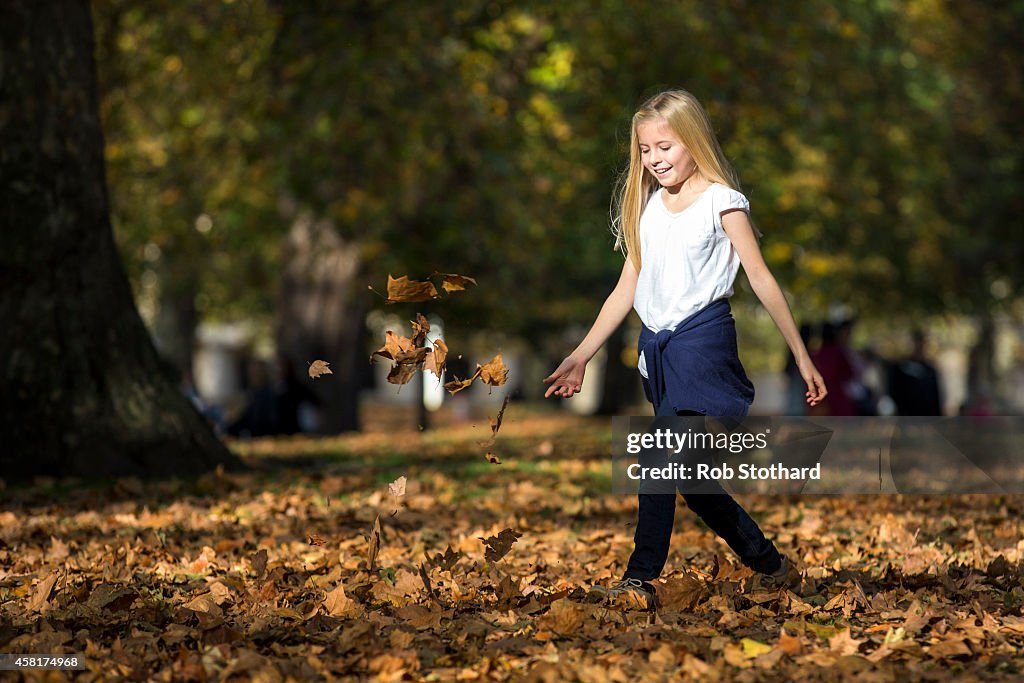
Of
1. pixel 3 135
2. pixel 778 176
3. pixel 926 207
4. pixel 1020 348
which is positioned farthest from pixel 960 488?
pixel 1020 348

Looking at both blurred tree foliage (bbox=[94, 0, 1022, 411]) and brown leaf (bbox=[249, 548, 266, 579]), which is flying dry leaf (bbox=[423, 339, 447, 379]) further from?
blurred tree foliage (bbox=[94, 0, 1022, 411])

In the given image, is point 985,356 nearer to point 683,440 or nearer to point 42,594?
point 683,440

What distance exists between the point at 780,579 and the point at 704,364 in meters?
1.02

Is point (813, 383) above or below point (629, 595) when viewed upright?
above

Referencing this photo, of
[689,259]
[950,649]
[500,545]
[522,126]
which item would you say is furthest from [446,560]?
[522,126]

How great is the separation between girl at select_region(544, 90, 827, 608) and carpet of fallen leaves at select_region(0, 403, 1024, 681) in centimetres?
29

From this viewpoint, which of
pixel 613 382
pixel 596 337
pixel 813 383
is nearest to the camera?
pixel 813 383

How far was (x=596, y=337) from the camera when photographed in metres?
5.15

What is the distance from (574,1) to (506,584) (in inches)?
448

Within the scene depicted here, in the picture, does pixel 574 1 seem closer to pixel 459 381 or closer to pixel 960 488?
pixel 960 488

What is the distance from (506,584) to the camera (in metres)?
5.26

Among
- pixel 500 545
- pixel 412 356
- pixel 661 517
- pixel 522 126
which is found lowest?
pixel 500 545

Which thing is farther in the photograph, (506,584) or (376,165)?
(376,165)

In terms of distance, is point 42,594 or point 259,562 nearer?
point 42,594
